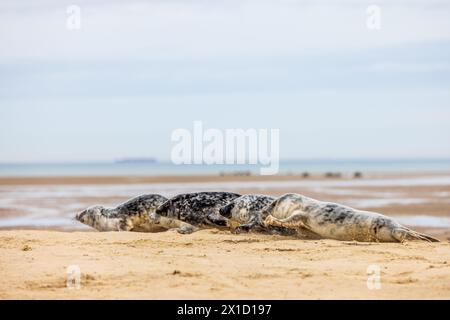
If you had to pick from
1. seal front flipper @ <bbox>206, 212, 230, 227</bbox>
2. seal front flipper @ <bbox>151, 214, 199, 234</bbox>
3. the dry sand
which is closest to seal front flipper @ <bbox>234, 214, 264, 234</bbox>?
the dry sand

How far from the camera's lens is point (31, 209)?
70.6 feet

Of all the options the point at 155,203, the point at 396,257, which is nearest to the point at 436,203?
the point at 155,203

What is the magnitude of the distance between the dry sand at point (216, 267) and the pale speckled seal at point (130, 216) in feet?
6.62

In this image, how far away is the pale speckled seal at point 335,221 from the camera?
11336 mm

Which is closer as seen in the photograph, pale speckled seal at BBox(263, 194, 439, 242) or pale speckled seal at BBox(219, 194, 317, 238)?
pale speckled seal at BBox(263, 194, 439, 242)

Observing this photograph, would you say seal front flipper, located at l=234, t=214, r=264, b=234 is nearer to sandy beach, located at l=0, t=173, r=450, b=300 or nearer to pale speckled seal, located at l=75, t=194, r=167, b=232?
sandy beach, located at l=0, t=173, r=450, b=300

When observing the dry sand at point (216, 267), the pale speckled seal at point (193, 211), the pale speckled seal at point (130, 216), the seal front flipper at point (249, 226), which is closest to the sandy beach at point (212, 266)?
the dry sand at point (216, 267)

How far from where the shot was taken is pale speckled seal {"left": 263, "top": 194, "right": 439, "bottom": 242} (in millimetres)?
11336

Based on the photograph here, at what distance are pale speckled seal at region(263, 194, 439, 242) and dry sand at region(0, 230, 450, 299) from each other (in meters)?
0.35

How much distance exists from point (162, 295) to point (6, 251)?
3.78m

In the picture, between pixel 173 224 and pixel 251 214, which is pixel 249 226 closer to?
pixel 251 214

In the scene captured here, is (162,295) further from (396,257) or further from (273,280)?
(396,257)

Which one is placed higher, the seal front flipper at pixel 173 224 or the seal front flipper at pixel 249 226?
the seal front flipper at pixel 249 226

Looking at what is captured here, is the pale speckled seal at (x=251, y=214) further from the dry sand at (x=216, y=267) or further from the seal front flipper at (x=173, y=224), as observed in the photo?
the seal front flipper at (x=173, y=224)
